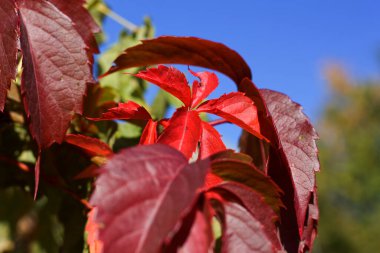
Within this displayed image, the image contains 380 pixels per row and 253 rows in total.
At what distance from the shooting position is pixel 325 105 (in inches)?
1043

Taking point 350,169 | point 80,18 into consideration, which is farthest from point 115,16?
point 350,169

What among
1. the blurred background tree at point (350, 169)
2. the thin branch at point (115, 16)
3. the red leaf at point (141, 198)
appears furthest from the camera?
the blurred background tree at point (350, 169)

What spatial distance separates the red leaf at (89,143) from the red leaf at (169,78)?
0.36ft

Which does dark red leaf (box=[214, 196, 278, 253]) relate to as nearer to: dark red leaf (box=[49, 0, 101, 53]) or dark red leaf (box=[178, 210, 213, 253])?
dark red leaf (box=[178, 210, 213, 253])

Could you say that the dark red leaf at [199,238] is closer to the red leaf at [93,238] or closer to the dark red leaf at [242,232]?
the dark red leaf at [242,232]

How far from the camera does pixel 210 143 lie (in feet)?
1.86

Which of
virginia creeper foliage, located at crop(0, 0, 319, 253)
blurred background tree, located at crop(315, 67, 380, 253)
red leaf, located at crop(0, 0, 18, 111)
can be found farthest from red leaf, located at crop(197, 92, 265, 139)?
blurred background tree, located at crop(315, 67, 380, 253)

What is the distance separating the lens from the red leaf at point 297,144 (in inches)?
21.2

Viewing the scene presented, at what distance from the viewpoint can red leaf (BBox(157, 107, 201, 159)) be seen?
1.73 ft

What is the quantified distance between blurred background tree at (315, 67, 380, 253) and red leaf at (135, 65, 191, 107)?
62.7 ft

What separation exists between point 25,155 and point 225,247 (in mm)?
656

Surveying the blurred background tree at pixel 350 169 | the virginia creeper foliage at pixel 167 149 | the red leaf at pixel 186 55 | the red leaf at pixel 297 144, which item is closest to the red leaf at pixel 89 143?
the virginia creeper foliage at pixel 167 149

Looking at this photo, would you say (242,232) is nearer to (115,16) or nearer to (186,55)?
(186,55)

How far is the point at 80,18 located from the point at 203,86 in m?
0.19
